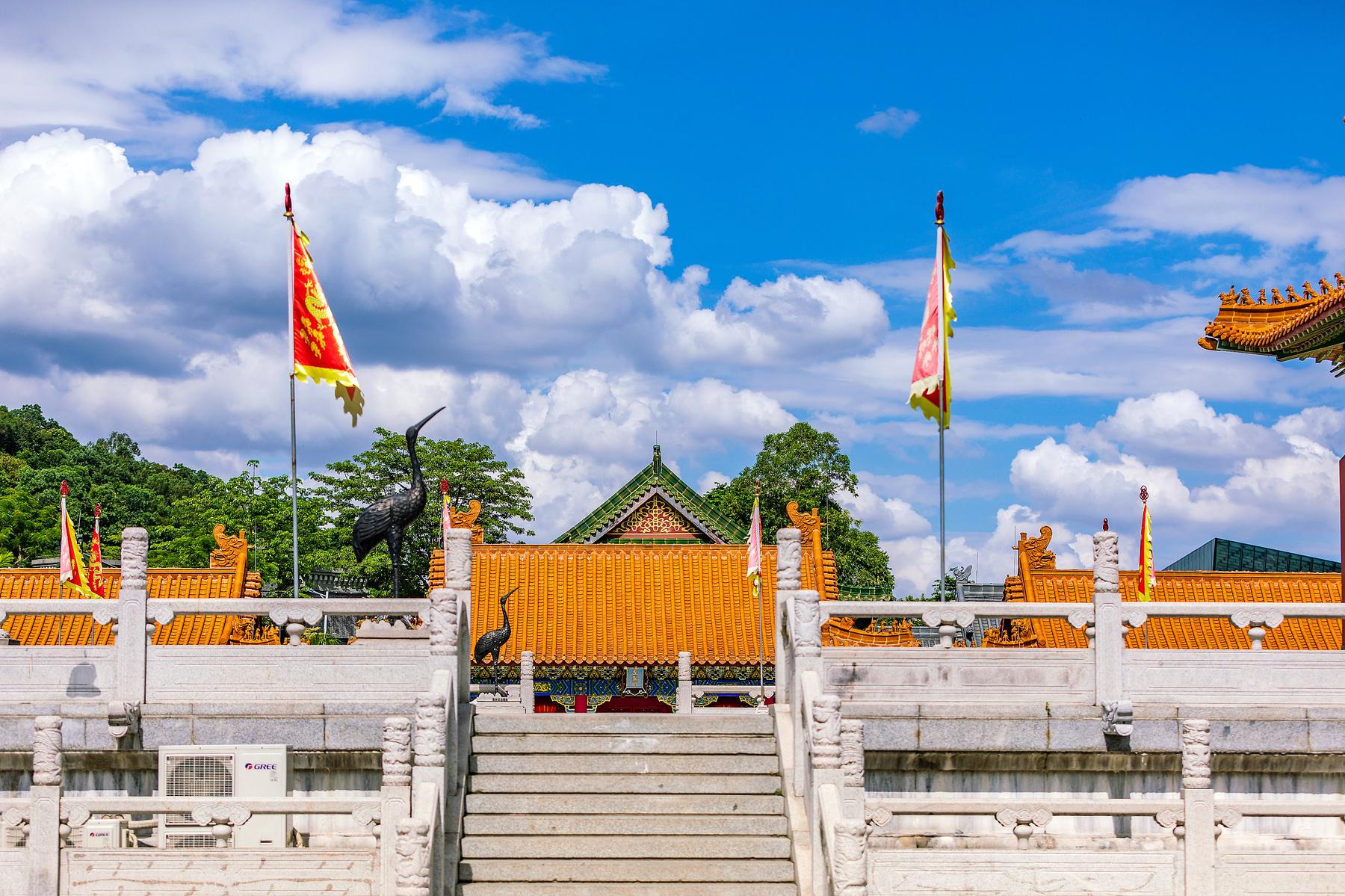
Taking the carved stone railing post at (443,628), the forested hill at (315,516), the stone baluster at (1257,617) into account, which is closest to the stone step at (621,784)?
the carved stone railing post at (443,628)

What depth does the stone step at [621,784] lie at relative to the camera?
12242 mm

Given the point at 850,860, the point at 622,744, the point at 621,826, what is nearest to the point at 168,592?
the point at 622,744

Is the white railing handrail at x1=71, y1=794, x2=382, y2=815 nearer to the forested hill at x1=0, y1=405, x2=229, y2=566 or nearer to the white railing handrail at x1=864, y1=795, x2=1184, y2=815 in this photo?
the white railing handrail at x1=864, y1=795, x2=1184, y2=815

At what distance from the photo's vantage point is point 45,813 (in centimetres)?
1038

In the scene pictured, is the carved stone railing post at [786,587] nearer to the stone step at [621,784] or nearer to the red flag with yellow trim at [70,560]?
the stone step at [621,784]

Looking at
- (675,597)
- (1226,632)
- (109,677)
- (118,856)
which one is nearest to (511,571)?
(675,597)

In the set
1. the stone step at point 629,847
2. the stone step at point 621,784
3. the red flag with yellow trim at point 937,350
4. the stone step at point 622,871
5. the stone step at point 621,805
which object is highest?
the red flag with yellow trim at point 937,350

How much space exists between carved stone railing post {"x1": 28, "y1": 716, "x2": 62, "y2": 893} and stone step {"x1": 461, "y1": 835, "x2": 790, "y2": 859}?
9.90 ft

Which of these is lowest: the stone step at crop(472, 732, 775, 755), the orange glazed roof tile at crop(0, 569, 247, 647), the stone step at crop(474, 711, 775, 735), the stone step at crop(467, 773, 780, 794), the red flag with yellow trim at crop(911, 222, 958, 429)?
the stone step at crop(467, 773, 780, 794)

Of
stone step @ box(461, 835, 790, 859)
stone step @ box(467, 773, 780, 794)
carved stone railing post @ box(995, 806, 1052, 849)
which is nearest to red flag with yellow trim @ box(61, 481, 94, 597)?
stone step @ box(467, 773, 780, 794)

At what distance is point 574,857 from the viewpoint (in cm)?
1156

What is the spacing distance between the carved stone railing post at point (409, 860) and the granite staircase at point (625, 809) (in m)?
1.39

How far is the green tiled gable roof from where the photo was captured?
2820cm

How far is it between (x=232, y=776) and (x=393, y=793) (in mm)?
2394
